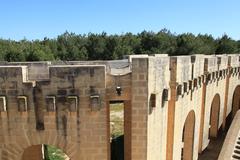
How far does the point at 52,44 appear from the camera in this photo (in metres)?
48.6

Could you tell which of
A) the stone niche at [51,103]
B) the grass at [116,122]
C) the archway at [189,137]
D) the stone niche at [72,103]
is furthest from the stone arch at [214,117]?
the stone niche at [51,103]

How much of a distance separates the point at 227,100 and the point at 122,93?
43.9 ft

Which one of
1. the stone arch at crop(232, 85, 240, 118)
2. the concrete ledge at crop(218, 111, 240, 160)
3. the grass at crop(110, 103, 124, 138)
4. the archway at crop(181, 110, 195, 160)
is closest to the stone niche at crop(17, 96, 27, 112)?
the archway at crop(181, 110, 195, 160)

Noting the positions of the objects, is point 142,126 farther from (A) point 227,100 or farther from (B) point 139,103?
(A) point 227,100

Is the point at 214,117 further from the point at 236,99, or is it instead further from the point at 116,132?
the point at 116,132

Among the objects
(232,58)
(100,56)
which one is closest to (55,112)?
(232,58)

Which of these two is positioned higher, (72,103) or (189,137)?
(72,103)

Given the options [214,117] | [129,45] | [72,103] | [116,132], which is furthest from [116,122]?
[129,45]

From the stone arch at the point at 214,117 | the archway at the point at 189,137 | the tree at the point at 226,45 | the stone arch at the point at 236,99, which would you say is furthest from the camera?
the tree at the point at 226,45

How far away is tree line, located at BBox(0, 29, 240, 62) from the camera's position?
47125mm

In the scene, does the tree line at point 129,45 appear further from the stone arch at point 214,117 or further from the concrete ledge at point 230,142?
the concrete ledge at point 230,142

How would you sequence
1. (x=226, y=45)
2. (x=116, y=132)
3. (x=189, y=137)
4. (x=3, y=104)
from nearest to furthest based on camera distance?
(x=3, y=104) < (x=189, y=137) < (x=116, y=132) < (x=226, y=45)

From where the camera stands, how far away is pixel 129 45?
50375 millimetres

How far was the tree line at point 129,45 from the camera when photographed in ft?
155
